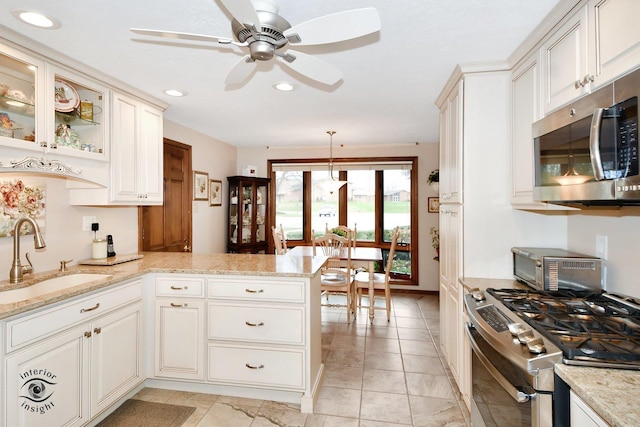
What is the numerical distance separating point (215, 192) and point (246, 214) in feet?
1.99

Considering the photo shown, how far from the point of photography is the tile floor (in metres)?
2.12

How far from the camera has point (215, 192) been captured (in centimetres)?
473

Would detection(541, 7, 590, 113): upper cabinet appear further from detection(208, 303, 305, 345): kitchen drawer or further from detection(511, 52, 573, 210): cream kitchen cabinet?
detection(208, 303, 305, 345): kitchen drawer

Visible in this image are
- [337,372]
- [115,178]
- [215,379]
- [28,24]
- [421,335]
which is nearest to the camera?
[28,24]

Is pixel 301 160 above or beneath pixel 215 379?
above

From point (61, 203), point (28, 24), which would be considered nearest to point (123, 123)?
point (61, 203)

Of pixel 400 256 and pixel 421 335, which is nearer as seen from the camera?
pixel 421 335

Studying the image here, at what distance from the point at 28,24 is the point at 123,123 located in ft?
3.03

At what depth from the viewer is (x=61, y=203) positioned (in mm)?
2420

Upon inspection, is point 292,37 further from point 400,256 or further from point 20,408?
point 400,256

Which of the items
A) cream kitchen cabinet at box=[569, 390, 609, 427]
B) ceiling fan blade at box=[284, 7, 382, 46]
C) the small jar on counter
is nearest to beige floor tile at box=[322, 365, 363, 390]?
cream kitchen cabinet at box=[569, 390, 609, 427]

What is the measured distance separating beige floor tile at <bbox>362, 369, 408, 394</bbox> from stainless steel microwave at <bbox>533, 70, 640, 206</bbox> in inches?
68.9

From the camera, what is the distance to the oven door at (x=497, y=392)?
1179 mm

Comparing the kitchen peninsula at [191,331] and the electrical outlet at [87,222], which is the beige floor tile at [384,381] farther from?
the electrical outlet at [87,222]
